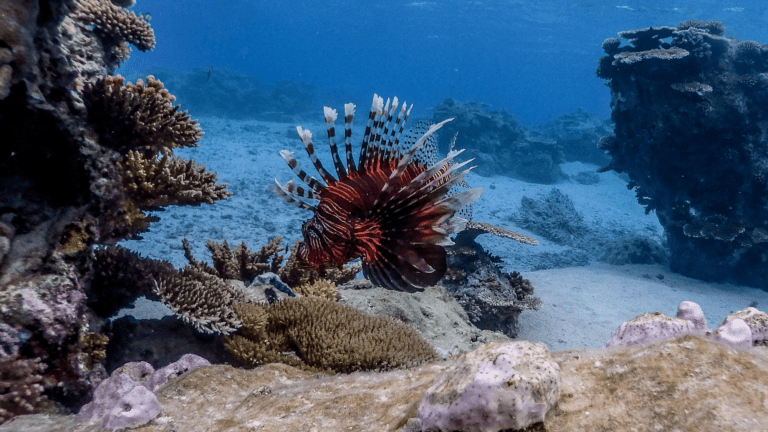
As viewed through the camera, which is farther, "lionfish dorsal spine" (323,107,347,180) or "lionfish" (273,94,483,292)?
"lionfish dorsal spine" (323,107,347,180)

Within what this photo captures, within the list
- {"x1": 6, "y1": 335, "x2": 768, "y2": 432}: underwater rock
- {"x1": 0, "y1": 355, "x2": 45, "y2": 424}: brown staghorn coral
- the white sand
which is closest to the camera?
{"x1": 6, "y1": 335, "x2": 768, "y2": 432}: underwater rock

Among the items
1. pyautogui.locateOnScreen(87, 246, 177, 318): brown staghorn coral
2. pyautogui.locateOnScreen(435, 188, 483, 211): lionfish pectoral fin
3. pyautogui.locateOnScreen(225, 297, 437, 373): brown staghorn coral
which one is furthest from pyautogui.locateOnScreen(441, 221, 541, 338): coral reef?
pyautogui.locateOnScreen(87, 246, 177, 318): brown staghorn coral

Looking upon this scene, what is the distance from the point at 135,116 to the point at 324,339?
241cm

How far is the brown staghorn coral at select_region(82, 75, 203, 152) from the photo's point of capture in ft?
9.86

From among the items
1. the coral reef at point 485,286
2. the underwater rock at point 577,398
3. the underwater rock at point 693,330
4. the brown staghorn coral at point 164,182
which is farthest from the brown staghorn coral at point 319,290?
the underwater rock at point 693,330

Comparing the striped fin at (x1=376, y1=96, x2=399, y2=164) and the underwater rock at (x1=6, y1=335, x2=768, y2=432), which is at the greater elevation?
the striped fin at (x1=376, y1=96, x2=399, y2=164)

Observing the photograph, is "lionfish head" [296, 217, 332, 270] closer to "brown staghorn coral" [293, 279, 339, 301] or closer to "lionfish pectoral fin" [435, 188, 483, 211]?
"lionfish pectoral fin" [435, 188, 483, 211]

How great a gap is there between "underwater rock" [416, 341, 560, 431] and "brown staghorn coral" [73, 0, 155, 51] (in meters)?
5.09

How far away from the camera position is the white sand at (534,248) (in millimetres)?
6906

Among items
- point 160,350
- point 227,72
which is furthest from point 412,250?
Result: point 227,72

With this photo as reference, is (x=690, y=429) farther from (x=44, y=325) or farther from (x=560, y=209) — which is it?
(x=560, y=209)

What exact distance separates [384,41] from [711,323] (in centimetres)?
10694

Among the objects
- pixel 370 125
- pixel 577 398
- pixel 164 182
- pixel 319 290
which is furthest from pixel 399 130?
pixel 577 398

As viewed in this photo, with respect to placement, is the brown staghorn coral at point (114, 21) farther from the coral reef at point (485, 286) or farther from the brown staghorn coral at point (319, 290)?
the coral reef at point (485, 286)
